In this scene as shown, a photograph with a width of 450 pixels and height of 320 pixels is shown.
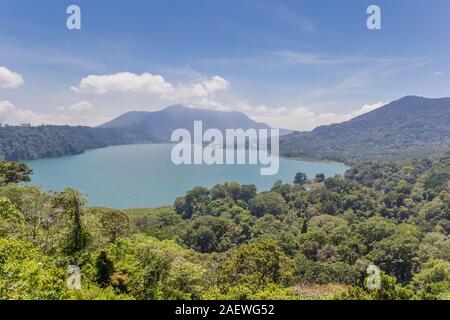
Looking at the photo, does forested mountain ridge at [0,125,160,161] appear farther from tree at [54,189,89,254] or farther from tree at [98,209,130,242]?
tree at [54,189,89,254]

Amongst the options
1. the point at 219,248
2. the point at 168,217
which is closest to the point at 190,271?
the point at 219,248

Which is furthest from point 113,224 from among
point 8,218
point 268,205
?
point 268,205

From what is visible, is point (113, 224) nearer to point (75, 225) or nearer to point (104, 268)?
point (75, 225)

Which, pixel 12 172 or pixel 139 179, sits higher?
pixel 12 172

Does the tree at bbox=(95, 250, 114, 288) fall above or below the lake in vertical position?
above

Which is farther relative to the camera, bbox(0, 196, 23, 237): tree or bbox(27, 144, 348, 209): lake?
bbox(27, 144, 348, 209): lake

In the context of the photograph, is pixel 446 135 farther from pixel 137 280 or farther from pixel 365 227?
pixel 137 280

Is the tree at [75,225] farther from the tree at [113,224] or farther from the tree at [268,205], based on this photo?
the tree at [268,205]

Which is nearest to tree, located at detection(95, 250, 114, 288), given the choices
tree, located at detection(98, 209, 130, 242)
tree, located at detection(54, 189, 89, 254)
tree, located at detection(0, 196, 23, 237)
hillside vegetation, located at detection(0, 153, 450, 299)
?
hillside vegetation, located at detection(0, 153, 450, 299)
